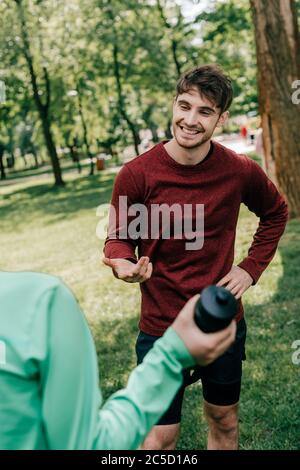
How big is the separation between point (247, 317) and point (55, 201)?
1492 centimetres

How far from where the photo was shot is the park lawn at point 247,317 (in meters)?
3.75

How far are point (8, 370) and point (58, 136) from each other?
39.4 m

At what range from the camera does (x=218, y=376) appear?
2637 millimetres

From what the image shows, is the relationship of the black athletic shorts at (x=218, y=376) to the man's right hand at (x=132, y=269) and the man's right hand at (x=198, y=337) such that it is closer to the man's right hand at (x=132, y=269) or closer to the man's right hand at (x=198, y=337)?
the man's right hand at (x=132, y=269)

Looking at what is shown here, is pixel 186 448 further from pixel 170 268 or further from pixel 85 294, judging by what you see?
pixel 85 294

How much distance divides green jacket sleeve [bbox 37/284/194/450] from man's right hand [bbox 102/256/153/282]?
2.64 feet

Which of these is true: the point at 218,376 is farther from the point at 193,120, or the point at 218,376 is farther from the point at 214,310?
the point at 214,310

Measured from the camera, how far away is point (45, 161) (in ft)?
205

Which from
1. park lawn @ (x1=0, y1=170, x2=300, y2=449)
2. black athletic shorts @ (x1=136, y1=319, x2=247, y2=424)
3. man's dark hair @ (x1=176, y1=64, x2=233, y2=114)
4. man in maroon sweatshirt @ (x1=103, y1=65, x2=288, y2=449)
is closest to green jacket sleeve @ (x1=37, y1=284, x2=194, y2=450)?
man in maroon sweatshirt @ (x1=103, y1=65, x2=288, y2=449)

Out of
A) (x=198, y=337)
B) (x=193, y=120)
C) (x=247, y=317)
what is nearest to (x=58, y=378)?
(x=198, y=337)

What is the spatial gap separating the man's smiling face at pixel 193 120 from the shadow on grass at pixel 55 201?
41.3ft

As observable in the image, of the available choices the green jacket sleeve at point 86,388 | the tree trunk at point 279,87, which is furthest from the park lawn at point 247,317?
the green jacket sleeve at point 86,388

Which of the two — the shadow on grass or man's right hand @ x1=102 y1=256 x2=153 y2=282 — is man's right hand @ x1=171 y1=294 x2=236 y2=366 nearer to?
man's right hand @ x1=102 y1=256 x2=153 y2=282

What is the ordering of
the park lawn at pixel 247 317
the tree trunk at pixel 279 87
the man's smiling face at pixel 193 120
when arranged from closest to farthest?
the man's smiling face at pixel 193 120
the park lawn at pixel 247 317
the tree trunk at pixel 279 87
